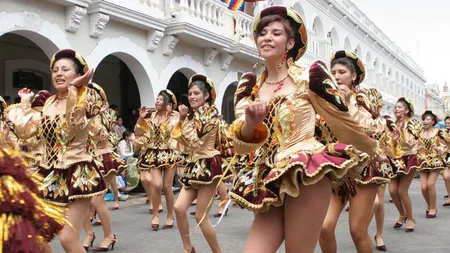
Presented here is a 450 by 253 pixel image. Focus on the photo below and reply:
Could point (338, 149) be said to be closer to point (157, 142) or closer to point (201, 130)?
→ point (201, 130)

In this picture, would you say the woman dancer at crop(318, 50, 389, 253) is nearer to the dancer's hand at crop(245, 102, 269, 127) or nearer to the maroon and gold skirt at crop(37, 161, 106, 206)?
the dancer's hand at crop(245, 102, 269, 127)

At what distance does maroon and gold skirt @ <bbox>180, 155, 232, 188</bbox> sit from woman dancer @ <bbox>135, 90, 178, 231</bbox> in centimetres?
229

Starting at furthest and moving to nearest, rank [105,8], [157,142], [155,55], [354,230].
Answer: [155,55] < [105,8] < [157,142] < [354,230]

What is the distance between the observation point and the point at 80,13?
35.1ft

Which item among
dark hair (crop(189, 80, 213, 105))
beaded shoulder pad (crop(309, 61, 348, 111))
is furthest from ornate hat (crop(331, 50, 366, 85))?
dark hair (crop(189, 80, 213, 105))

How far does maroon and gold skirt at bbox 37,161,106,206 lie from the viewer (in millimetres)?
4273

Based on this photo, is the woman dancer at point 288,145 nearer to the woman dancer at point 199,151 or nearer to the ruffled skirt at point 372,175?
the ruffled skirt at point 372,175

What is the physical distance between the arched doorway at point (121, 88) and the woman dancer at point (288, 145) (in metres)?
13.4

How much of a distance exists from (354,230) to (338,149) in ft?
5.59

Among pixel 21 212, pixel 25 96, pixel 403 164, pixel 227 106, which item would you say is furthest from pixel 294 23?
pixel 227 106

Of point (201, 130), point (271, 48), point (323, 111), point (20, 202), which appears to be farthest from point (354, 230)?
point (20, 202)

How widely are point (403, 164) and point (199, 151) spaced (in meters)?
3.81

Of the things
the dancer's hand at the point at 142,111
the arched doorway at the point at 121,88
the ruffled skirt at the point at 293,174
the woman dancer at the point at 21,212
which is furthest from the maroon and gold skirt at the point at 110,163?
the arched doorway at the point at 121,88

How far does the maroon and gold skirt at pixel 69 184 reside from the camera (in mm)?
4273
